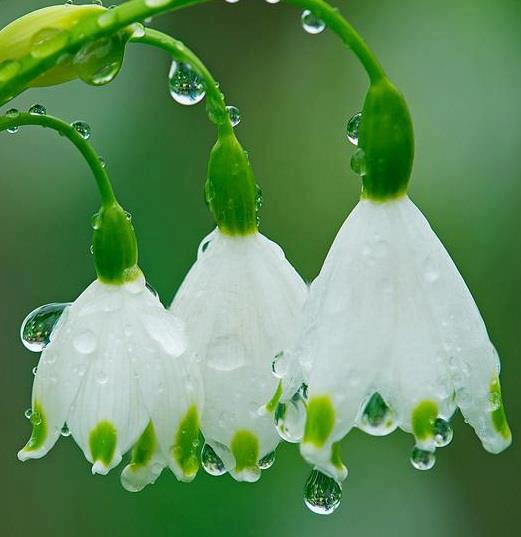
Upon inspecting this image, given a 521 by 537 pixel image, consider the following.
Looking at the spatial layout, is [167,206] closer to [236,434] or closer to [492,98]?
[492,98]

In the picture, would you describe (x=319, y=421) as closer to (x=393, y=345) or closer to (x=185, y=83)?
(x=393, y=345)

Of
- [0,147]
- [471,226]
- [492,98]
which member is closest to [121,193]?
[0,147]

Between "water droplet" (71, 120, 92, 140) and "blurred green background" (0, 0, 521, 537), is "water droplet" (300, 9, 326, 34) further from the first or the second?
"blurred green background" (0, 0, 521, 537)

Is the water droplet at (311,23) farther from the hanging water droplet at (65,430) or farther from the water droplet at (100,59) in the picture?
the hanging water droplet at (65,430)

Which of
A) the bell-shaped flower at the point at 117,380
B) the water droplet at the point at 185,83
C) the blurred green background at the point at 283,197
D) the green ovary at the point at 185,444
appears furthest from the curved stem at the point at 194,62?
the blurred green background at the point at 283,197

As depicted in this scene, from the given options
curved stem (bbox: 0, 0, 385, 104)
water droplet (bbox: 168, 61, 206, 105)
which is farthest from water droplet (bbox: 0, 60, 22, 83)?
water droplet (bbox: 168, 61, 206, 105)

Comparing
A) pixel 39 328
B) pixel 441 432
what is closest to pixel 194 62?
pixel 39 328
